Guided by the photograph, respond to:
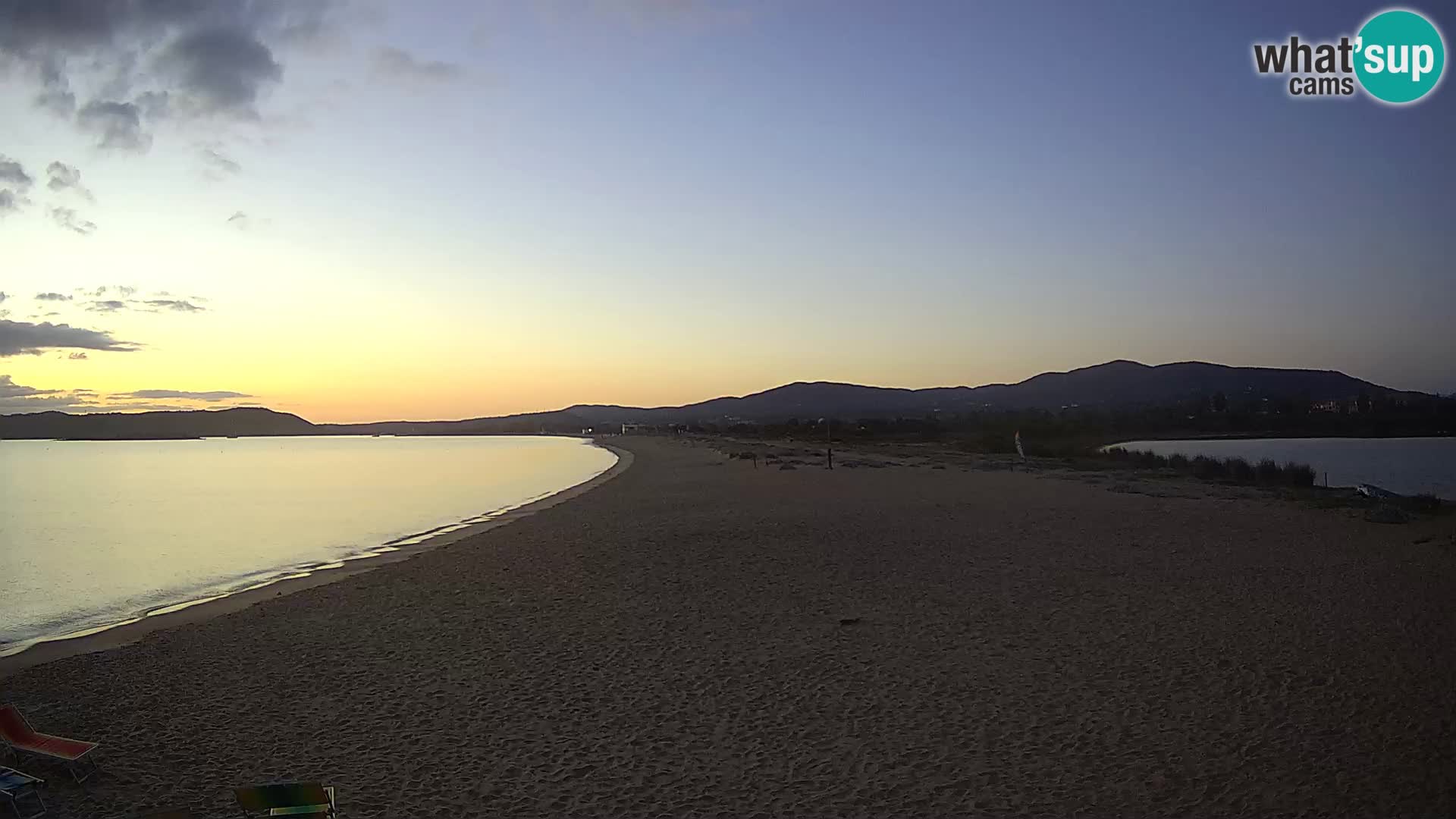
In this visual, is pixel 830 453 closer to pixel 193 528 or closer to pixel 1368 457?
pixel 193 528

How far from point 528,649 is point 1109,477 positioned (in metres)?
23.1

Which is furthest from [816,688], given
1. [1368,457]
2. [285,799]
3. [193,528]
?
[1368,457]

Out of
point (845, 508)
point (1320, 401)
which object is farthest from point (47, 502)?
point (1320, 401)

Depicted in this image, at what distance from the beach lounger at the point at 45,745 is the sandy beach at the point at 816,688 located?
0.12 m

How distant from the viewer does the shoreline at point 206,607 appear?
947 centimetres

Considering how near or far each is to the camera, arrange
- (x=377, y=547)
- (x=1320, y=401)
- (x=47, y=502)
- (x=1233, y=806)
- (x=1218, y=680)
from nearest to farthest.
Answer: (x=1233, y=806), (x=1218, y=680), (x=377, y=547), (x=47, y=502), (x=1320, y=401)

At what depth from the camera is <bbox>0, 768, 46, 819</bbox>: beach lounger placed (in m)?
4.81

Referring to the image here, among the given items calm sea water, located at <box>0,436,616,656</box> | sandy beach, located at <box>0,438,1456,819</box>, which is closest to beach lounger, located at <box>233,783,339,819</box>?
sandy beach, located at <box>0,438,1456,819</box>

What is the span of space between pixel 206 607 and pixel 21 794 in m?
7.76

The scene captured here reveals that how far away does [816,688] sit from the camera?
6855 millimetres

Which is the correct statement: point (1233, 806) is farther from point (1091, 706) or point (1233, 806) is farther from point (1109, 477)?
point (1109, 477)

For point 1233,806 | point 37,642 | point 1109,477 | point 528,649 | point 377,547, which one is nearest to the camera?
point 1233,806

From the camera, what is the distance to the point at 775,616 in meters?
9.20

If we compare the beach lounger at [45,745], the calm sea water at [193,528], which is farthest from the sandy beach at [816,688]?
the calm sea water at [193,528]
